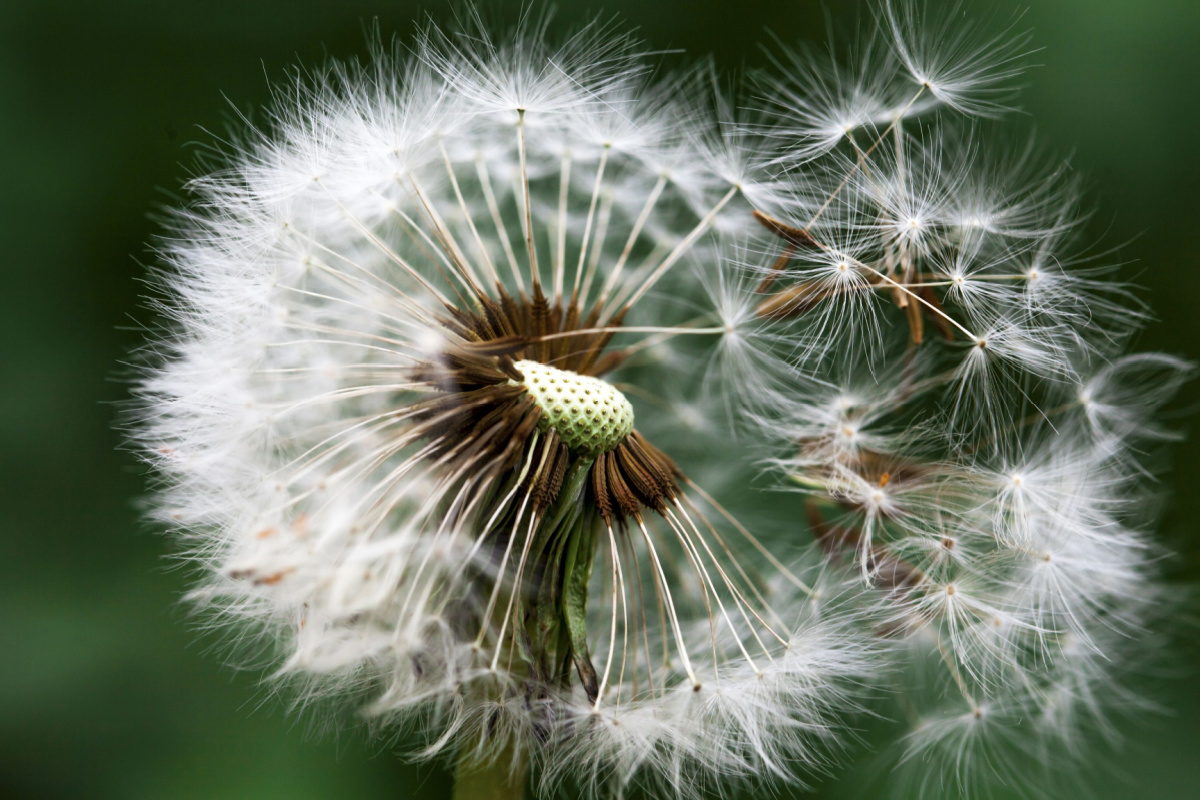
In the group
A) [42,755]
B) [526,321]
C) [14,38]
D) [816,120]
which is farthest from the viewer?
[14,38]

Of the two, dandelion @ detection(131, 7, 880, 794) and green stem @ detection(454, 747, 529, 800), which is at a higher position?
dandelion @ detection(131, 7, 880, 794)

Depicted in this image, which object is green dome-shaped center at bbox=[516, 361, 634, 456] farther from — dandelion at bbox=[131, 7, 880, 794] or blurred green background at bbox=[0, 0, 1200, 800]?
blurred green background at bbox=[0, 0, 1200, 800]

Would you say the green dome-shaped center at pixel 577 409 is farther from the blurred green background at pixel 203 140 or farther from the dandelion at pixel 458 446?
the blurred green background at pixel 203 140

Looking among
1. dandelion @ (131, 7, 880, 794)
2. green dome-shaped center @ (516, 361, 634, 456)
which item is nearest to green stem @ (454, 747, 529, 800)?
dandelion @ (131, 7, 880, 794)

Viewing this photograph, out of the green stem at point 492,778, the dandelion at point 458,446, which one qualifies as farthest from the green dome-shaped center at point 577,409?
the green stem at point 492,778

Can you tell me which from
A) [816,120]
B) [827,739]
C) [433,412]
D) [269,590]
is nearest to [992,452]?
[827,739]

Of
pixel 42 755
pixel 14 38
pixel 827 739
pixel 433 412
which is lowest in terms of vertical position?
pixel 42 755

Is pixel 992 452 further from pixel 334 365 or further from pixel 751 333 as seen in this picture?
pixel 334 365
